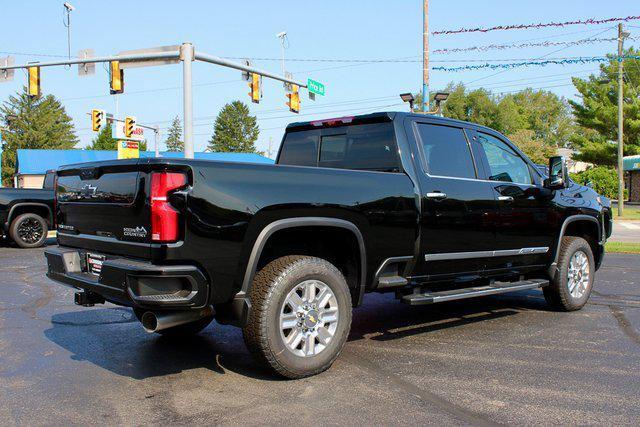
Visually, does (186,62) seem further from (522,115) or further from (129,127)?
(522,115)

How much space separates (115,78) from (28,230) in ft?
20.3

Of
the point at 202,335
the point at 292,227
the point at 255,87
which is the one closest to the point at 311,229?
the point at 292,227

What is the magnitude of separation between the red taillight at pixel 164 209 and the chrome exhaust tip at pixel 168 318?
1.67 ft

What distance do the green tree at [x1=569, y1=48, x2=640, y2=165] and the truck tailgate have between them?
143 feet

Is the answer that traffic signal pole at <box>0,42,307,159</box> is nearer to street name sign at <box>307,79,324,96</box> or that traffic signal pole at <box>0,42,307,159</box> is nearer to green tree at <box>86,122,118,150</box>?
street name sign at <box>307,79,324,96</box>

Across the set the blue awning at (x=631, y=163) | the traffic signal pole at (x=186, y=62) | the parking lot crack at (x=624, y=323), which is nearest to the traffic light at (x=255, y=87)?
the traffic signal pole at (x=186, y=62)

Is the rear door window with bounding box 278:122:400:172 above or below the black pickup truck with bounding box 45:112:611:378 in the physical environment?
above

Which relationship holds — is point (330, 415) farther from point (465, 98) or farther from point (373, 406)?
point (465, 98)

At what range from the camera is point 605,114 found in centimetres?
4225

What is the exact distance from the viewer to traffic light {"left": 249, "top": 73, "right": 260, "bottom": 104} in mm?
20188

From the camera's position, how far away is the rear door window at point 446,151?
5.38 metres

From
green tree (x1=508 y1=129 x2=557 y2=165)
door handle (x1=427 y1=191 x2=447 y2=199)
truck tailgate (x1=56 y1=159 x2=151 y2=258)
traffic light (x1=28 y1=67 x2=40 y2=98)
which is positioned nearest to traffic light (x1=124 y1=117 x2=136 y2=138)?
traffic light (x1=28 y1=67 x2=40 y2=98)

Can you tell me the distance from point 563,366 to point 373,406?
5.88 ft

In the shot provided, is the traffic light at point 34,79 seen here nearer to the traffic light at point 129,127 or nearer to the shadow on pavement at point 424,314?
the traffic light at point 129,127
